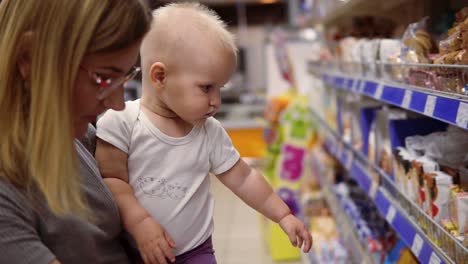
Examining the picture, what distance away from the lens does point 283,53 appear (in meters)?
4.43

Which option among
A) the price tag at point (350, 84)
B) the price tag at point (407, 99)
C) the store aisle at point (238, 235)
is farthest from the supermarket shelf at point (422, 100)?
the store aisle at point (238, 235)

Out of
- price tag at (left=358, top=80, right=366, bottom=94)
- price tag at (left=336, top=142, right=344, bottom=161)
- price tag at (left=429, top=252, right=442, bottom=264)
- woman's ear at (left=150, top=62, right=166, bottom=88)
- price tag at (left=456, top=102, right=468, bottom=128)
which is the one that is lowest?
price tag at (left=336, top=142, right=344, bottom=161)

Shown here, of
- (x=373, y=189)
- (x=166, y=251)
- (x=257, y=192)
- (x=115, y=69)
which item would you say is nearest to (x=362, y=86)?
(x=373, y=189)

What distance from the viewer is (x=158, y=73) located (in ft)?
3.98

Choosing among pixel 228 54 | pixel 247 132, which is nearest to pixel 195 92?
pixel 228 54

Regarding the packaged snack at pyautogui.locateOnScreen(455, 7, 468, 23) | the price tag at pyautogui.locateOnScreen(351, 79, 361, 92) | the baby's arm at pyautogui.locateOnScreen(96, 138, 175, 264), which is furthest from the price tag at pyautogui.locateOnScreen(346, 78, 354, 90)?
the baby's arm at pyautogui.locateOnScreen(96, 138, 175, 264)

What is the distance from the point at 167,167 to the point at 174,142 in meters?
0.06

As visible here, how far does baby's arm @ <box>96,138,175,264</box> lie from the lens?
3.79 feet

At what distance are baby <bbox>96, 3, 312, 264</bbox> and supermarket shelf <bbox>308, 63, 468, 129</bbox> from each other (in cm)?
40

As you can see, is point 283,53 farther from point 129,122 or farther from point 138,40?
point 138,40

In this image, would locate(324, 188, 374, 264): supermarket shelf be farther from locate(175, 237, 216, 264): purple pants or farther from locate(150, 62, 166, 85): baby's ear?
locate(150, 62, 166, 85): baby's ear

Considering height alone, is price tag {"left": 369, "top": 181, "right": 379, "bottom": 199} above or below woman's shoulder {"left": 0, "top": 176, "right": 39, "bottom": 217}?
below

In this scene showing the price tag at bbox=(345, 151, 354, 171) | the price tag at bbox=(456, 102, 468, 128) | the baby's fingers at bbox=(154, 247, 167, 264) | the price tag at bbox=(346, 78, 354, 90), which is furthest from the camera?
the price tag at bbox=(345, 151, 354, 171)

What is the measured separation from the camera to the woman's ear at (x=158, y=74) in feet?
3.95
